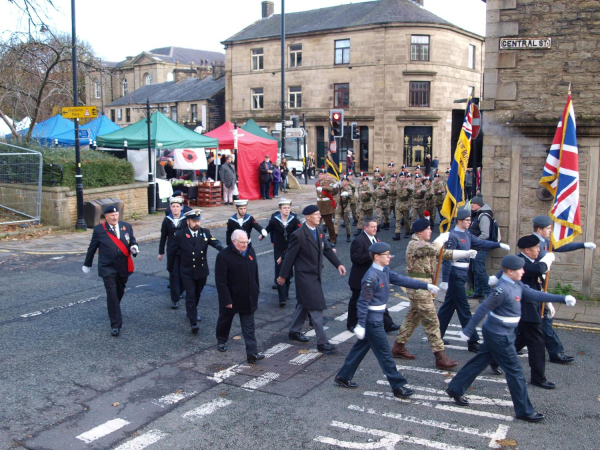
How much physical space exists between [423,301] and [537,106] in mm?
5417

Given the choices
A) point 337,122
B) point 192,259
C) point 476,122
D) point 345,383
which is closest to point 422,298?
point 345,383

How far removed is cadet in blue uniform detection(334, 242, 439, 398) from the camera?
6523 mm

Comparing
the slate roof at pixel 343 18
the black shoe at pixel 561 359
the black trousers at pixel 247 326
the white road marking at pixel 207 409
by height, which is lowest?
the white road marking at pixel 207 409

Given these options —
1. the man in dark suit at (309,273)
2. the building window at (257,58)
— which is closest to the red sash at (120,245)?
the man in dark suit at (309,273)

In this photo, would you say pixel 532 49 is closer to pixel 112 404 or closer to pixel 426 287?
pixel 426 287

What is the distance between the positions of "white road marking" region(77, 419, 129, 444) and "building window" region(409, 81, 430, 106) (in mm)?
41030

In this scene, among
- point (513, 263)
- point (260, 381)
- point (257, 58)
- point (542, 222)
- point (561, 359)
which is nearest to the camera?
point (513, 263)

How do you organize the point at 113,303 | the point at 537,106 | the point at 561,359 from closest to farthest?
the point at 561,359 < the point at 113,303 < the point at 537,106

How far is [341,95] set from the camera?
46.2 meters

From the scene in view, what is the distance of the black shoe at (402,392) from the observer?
6520 mm

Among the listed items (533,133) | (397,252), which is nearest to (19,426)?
(533,133)

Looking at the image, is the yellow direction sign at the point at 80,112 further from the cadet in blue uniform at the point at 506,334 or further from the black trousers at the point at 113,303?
the cadet in blue uniform at the point at 506,334

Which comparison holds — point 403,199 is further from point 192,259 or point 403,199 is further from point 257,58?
point 257,58

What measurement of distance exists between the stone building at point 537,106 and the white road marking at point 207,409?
682cm
